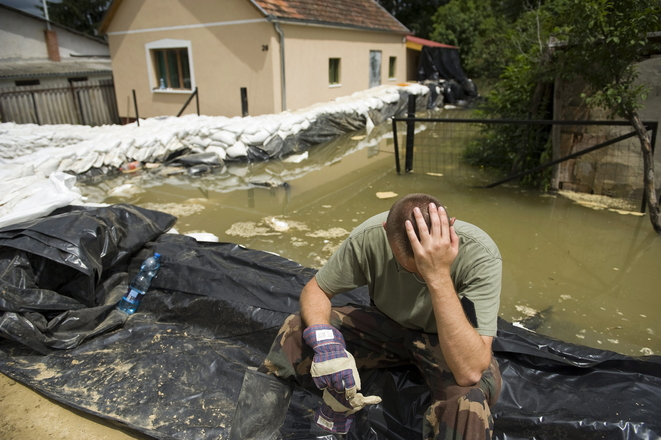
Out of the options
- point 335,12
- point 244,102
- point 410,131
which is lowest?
point 410,131

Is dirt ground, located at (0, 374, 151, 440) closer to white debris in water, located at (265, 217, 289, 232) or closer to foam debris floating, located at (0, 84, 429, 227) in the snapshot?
white debris in water, located at (265, 217, 289, 232)

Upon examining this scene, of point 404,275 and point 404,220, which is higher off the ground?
point 404,220

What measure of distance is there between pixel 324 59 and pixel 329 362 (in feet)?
37.5

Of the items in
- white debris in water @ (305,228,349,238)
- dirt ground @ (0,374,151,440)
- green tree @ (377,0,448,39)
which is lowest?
dirt ground @ (0,374,151,440)

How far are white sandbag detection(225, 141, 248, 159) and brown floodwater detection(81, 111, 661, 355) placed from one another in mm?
262

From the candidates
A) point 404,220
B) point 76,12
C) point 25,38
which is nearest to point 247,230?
point 404,220

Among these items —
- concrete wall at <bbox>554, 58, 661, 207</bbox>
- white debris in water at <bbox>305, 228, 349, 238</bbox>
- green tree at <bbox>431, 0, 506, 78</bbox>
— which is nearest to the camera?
white debris in water at <bbox>305, 228, 349, 238</bbox>

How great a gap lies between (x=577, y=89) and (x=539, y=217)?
1.57 meters

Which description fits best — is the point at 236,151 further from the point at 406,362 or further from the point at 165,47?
the point at 406,362

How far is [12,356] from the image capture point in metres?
2.39

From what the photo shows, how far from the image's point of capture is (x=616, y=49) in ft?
13.4

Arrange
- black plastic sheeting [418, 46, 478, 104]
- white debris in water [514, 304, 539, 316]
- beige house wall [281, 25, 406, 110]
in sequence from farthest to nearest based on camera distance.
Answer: black plastic sheeting [418, 46, 478, 104] → beige house wall [281, 25, 406, 110] → white debris in water [514, 304, 539, 316]

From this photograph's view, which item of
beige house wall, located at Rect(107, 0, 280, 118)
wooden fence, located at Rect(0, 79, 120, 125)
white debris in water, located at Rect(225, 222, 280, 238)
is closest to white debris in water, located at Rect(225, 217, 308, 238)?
white debris in water, located at Rect(225, 222, 280, 238)

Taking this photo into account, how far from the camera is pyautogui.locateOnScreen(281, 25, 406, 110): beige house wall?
10.9 metres
